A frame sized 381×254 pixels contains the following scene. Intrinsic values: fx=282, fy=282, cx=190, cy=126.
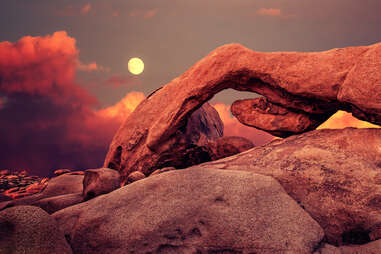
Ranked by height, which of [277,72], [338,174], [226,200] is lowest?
[338,174]

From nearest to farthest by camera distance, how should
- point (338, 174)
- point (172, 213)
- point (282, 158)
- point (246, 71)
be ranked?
point (172, 213) < point (338, 174) < point (282, 158) < point (246, 71)

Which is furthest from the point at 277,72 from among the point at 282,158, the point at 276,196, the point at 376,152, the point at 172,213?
the point at 172,213

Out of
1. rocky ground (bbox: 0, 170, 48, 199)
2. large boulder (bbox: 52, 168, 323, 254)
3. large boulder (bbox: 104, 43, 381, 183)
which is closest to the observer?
large boulder (bbox: 52, 168, 323, 254)

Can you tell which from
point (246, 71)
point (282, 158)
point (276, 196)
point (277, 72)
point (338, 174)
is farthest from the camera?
point (246, 71)

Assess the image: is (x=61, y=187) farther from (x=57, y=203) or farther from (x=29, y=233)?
(x=29, y=233)

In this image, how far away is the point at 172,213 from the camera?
13.0ft

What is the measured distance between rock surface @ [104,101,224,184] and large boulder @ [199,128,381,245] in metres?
2.57

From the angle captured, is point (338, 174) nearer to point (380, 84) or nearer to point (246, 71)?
point (380, 84)

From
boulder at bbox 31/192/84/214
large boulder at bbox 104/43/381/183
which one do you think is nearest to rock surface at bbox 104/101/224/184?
large boulder at bbox 104/43/381/183

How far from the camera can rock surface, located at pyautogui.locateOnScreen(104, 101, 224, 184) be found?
832cm

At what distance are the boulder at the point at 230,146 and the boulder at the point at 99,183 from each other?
9.92ft

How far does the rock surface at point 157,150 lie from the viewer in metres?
8.32

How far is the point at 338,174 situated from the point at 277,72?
2.62 m

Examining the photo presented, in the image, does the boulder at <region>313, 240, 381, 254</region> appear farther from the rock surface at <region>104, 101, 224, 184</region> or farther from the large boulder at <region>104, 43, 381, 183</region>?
the rock surface at <region>104, 101, 224, 184</region>
